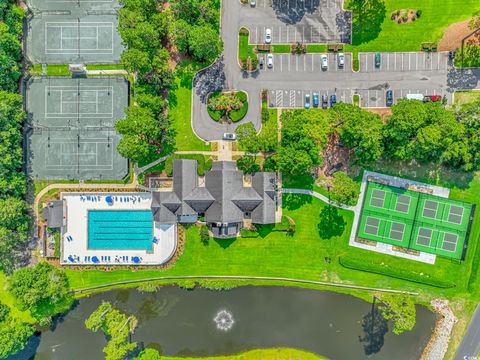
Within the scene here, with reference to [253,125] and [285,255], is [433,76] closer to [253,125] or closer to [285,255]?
[253,125]

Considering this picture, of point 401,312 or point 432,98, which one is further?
point 432,98

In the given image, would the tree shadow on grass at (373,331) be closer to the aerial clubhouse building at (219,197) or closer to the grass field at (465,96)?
the aerial clubhouse building at (219,197)

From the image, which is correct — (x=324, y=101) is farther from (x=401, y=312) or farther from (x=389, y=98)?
(x=401, y=312)

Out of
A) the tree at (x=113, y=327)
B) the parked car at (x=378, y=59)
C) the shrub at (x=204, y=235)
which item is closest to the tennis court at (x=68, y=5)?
the shrub at (x=204, y=235)

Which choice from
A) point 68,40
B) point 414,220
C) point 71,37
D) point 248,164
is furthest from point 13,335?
point 414,220

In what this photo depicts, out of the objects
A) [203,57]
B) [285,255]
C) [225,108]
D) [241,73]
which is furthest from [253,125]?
[285,255]

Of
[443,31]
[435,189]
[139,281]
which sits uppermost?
[443,31]

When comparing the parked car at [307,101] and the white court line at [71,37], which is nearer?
the parked car at [307,101]
